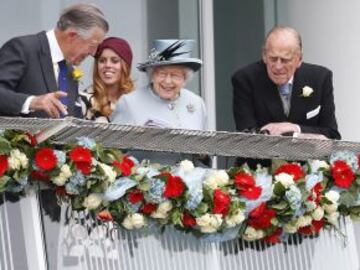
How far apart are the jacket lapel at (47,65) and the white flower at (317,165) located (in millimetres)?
1424

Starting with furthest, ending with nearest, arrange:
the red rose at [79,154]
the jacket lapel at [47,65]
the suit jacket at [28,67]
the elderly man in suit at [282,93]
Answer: the elderly man in suit at [282,93]
the jacket lapel at [47,65]
the suit jacket at [28,67]
the red rose at [79,154]

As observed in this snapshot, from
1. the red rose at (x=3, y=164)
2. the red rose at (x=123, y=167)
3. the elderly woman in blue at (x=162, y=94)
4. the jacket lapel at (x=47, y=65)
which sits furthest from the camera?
the elderly woman in blue at (x=162, y=94)

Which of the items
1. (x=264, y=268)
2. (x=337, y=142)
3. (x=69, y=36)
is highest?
(x=69, y=36)

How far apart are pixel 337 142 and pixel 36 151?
1.53 meters

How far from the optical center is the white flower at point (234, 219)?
6.32 metres

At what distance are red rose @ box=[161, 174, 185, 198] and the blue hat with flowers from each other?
4.92 ft

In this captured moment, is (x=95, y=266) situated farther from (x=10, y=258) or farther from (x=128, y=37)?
(x=128, y=37)

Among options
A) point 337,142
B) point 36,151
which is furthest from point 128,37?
point 36,151

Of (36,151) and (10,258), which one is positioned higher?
(36,151)

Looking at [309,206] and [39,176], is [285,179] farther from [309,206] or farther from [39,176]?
[39,176]

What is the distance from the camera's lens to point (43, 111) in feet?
23.1

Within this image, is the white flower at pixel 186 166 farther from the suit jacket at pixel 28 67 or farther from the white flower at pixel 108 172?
the suit jacket at pixel 28 67

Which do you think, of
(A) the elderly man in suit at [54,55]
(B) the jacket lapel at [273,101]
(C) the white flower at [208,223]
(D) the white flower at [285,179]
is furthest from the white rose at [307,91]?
(C) the white flower at [208,223]

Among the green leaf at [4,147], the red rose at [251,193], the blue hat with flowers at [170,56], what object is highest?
the blue hat with flowers at [170,56]
